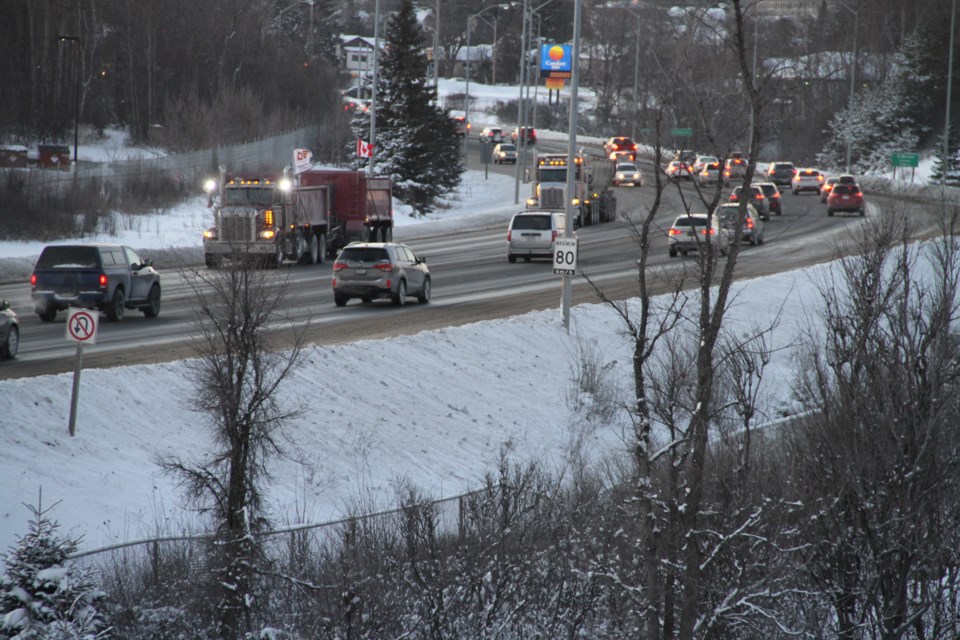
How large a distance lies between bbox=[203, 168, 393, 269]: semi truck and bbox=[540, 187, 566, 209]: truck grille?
10.7m

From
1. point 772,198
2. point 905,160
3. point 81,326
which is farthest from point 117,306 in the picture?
point 905,160

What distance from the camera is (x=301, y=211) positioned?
129 ft

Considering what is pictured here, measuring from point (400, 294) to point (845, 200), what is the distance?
37.4 metres

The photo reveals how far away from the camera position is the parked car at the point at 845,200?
6188cm

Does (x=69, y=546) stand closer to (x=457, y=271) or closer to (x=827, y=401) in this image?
(x=827, y=401)

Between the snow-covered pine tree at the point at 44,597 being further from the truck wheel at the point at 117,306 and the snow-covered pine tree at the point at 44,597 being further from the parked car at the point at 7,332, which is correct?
the truck wheel at the point at 117,306

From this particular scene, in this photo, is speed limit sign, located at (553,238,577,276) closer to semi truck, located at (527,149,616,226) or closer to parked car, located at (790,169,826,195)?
semi truck, located at (527,149,616,226)

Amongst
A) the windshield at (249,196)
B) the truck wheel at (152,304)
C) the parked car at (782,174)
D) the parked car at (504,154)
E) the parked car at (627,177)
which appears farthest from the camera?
the parked car at (504,154)

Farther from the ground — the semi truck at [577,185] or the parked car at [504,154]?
the parked car at [504,154]

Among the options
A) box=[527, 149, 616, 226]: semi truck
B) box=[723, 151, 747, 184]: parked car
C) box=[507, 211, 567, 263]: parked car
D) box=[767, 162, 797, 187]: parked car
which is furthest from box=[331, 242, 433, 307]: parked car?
box=[767, 162, 797, 187]: parked car

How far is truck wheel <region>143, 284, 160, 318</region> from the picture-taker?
27.5 metres

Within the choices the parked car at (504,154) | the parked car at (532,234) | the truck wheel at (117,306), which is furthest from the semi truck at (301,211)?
the parked car at (504,154)

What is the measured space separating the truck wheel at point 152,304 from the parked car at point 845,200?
141 ft

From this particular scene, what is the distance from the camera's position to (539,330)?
30.4 m
